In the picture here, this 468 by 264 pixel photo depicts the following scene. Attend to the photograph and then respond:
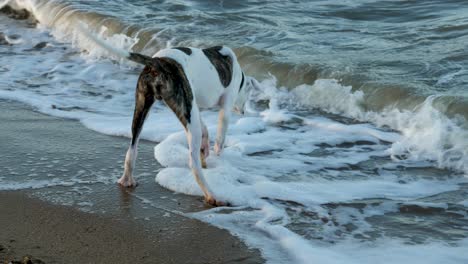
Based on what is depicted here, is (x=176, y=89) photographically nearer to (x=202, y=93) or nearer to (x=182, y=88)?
(x=182, y=88)

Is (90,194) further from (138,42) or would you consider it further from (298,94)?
(138,42)

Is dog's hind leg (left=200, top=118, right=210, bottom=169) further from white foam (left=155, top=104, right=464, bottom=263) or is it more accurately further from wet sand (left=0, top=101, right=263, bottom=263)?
wet sand (left=0, top=101, right=263, bottom=263)

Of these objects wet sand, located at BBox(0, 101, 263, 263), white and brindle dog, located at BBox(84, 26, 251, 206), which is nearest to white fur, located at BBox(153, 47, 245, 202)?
white and brindle dog, located at BBox(84, 26, 251, 206)

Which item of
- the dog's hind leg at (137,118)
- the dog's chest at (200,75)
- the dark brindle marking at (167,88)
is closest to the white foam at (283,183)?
the dog's hind leg at (137,118)

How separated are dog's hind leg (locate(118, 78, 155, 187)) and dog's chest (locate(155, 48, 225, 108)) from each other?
0.99 ft

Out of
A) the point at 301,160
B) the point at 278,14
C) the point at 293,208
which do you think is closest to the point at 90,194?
the point at 293,208

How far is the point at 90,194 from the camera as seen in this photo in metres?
5.62

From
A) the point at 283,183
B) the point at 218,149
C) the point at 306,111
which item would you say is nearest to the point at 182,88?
the point at 283,183

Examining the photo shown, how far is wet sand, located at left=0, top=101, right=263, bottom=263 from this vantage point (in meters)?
4.50

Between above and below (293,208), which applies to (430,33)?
above

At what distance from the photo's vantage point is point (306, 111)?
871 cm

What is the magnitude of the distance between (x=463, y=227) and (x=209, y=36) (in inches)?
299

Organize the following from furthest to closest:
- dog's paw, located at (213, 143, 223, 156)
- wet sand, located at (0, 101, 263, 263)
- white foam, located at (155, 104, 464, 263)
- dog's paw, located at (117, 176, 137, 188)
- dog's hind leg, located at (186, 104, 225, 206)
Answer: dog's paw, located at (213, 143, 223, 156) → dog's paw, located at (117, 176, 137, 188) → dog's hind leg, located at (186, 104, 225, 206) → white foam, located at (155, 104, 464, 263) → wet sand, located at (0, 101, 263, 263)

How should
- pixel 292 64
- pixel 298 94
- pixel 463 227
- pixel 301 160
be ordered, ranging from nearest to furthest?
1. pixel 463 227
2. pixel 301 160
3. pixel 298 94
4. pixel 292 64
